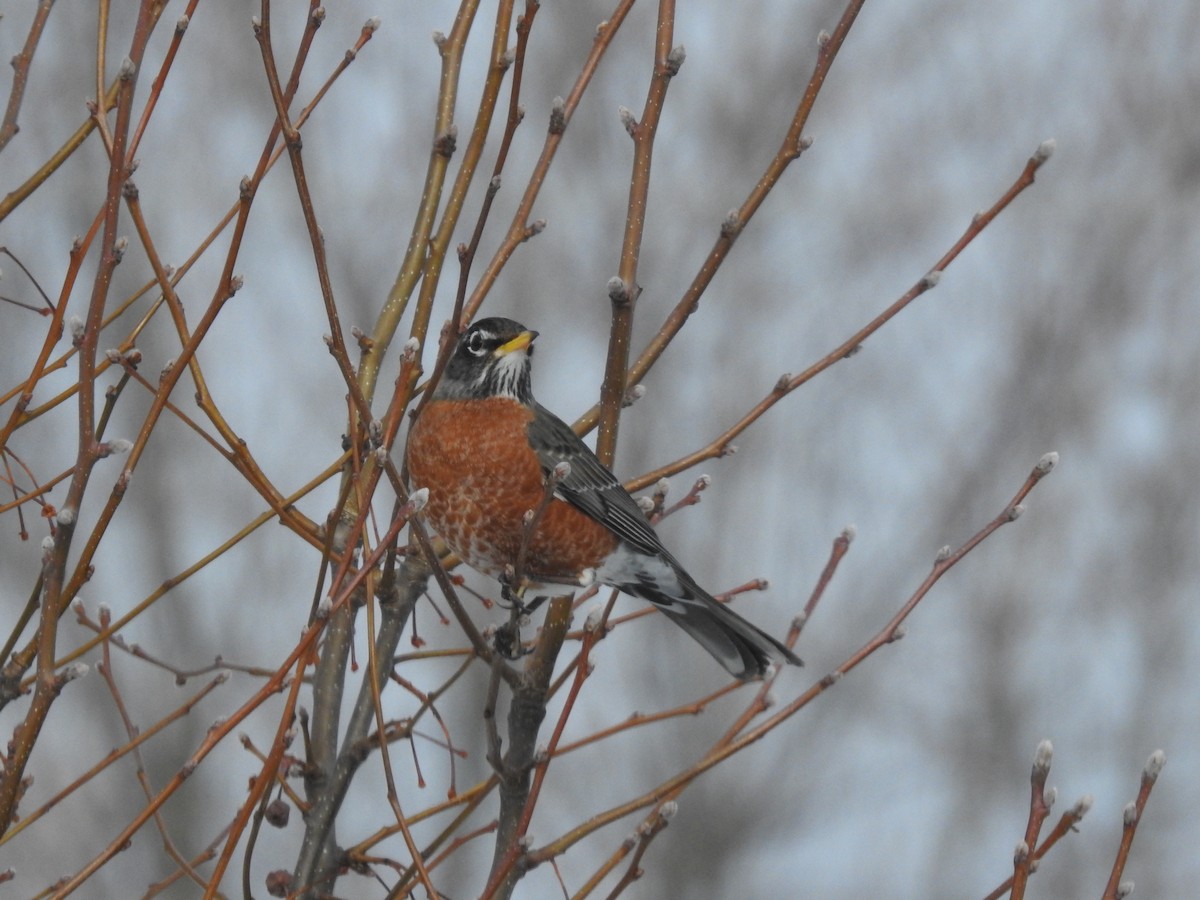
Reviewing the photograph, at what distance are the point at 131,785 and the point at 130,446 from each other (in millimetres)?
13412

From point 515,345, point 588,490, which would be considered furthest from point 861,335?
point 515,345

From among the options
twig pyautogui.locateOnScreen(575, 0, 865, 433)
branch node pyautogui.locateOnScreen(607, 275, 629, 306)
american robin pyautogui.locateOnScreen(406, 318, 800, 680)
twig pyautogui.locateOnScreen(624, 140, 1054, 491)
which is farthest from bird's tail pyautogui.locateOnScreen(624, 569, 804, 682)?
branch node pyautogui.locateOnScreen(607, 275, 629, 306)

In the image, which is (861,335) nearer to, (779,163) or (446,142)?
(779,163)

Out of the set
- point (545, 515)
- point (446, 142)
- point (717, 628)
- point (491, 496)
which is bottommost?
point (717, 628)

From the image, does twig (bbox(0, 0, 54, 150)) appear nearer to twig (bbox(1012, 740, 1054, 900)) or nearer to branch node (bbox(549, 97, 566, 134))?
branch node (bbox(549, 97, 566, 134))

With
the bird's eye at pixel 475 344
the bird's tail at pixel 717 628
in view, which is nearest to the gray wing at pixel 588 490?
the bird's tail at pixel 717 628

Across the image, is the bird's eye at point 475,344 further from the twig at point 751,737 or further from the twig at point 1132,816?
the twig at point 1132,816

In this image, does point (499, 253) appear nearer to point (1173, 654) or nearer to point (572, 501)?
point (572, 501)

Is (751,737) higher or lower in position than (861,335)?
lower

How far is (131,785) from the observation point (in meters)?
14.8

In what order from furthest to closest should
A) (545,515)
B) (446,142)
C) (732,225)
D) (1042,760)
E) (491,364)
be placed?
(491,364)
(545,515)
(446,142)
(732,225)
(1042,760)

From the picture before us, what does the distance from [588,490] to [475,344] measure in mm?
935

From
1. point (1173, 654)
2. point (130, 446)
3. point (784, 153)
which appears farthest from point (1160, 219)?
point (130, 446)

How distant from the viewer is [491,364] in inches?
203
